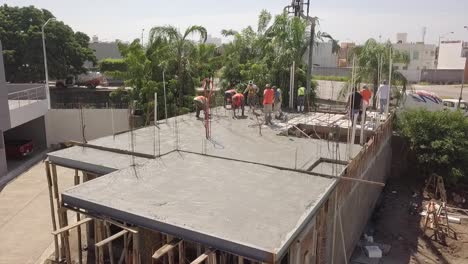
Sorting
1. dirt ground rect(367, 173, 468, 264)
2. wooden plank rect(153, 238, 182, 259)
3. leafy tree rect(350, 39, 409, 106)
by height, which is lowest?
dirt ground rect(367, 173, 468, 264)

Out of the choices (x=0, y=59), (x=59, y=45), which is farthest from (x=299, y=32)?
(x=59, y=45)

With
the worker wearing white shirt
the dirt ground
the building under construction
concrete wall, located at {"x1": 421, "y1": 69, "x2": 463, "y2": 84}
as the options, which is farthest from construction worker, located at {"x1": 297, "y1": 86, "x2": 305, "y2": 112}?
concrete wall, located at {"x1": 421, "y1": 69, "x2": 463, "y2": 84}

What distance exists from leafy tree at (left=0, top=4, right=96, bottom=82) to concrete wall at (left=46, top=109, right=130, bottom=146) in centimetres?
1525

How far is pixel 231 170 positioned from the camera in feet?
34.5

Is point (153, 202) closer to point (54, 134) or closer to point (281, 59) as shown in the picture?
point (281, 59)

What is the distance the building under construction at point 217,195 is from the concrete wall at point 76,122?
10.5 meters

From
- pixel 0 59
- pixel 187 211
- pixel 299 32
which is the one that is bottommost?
pixel 187 211

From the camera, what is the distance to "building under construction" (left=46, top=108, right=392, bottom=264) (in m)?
7.46

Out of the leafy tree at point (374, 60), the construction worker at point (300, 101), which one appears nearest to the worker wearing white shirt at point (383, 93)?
the construction worker at point (300, 101)

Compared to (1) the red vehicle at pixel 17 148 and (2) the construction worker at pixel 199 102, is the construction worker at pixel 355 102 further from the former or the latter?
(1) the red vehicle at pixel 17 148

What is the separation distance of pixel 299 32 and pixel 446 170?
10196mm

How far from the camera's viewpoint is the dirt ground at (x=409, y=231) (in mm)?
13977

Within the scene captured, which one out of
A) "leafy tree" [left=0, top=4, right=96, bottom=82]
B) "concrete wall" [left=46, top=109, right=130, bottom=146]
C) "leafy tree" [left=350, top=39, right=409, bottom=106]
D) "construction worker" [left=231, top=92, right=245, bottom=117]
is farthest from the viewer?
"leafy tree" [left=0, top=4, right=96, bottom=82]

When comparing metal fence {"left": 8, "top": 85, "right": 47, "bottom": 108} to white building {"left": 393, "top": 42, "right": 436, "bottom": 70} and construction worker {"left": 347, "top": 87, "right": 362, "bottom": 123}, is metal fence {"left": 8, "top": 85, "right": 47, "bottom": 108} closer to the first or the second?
construction worker {"left": 347, "top": 87, "right": 362, "bottom": 123}
